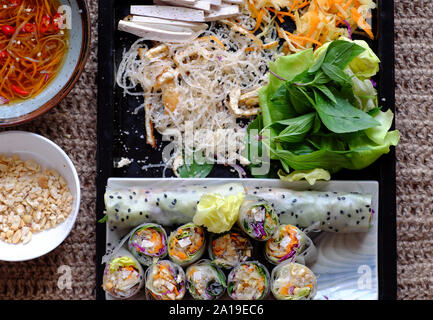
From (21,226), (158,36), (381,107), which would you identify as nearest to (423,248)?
(381,107)

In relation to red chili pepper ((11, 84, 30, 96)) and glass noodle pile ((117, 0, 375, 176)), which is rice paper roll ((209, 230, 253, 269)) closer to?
glass noodle pile ((117, 0, 375, 176))

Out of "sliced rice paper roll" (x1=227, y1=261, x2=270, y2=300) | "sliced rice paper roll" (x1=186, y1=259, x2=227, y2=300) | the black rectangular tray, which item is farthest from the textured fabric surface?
"sliced rice paper roll" (x1=227, y1=261, x2=270, y2=300)

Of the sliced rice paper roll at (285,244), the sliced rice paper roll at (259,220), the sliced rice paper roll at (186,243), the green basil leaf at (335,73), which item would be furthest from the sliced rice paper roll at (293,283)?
the green basil leaf at (335,73)

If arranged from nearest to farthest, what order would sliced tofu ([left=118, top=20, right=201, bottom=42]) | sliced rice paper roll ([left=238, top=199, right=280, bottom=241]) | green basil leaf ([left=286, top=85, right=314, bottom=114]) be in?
sliced rice paper roll ([left=238, top=199, right=280, bottom=241]), green basil leaf ([left=286, top=85, right=314, bottom=114]), sliced tofu ([left=118, top=20, right=201, bottom=42])

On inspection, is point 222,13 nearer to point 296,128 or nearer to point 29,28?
point 296,128

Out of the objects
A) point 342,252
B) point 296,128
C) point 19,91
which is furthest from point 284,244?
point 19,91

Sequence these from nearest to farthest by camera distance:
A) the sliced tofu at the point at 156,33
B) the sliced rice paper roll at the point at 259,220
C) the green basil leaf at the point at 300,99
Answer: the sliced rice paper roll at the point at 259,220, the green basil leaf at the point at 300,99, the sliced tofu at the point at 156,33

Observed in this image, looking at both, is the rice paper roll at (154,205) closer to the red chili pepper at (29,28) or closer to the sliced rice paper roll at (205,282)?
the sliced rice paper roll at (205,282)
